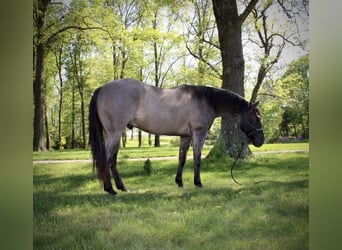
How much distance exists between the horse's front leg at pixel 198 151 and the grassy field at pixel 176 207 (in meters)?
0.04

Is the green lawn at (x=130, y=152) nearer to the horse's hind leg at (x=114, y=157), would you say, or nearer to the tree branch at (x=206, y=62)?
the horse's hind leg at (x=114, y=157)

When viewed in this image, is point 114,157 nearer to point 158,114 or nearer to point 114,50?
point 158,114

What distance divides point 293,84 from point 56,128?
196 centimetres

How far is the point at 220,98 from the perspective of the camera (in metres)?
3.00

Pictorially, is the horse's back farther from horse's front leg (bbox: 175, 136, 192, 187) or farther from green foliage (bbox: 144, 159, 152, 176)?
horse's front leg (bbox: 175, 136, 192, 187)

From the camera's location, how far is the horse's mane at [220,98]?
2.98 meters

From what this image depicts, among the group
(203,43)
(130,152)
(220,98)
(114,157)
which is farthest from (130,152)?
(203,43)

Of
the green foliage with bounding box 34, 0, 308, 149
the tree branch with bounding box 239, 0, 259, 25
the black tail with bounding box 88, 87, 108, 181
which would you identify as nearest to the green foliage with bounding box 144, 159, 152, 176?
the black tail with bounding box 88, 87, 108, 181

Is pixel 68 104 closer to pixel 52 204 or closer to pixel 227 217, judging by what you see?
pixel 52 204

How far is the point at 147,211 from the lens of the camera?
2.83 m

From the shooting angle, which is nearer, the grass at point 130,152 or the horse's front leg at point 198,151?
the grass at point 130,152

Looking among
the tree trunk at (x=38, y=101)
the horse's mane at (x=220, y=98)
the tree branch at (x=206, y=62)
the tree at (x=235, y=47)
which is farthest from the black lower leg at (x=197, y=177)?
the tree trunk at (x=38, y=101)
